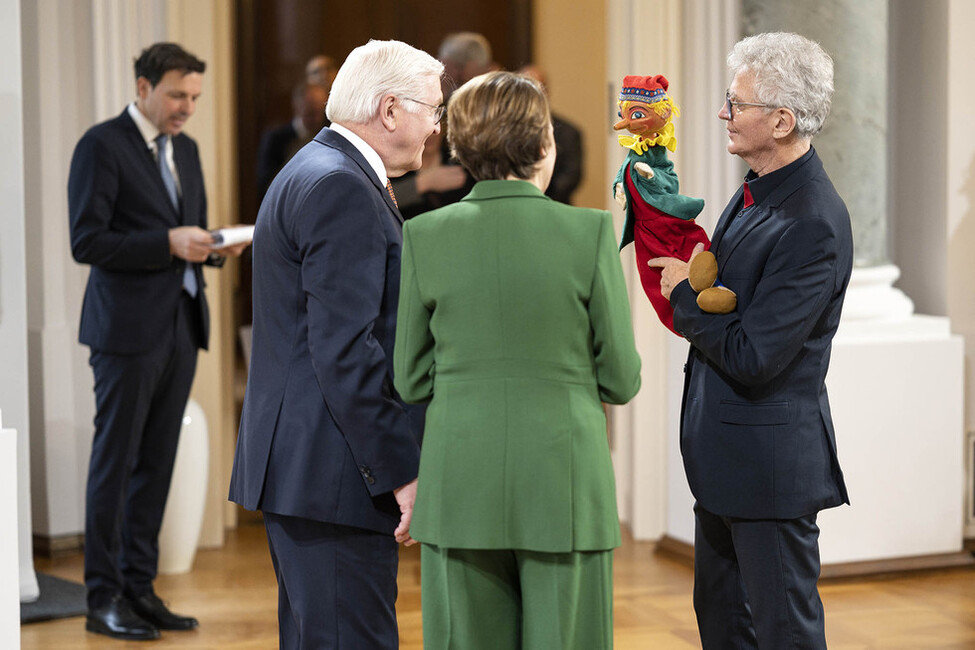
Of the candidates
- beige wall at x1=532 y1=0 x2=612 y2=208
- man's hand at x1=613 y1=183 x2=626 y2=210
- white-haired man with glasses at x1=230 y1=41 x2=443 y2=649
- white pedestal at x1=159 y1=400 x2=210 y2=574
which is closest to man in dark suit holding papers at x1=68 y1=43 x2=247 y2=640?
white pedestal at x1=159 y1=400 x2=210 y2=574

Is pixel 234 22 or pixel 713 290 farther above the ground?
pixel 234 22

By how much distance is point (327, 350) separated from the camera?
7.44ft

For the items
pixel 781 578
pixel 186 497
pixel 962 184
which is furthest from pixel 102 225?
pixel 962 184

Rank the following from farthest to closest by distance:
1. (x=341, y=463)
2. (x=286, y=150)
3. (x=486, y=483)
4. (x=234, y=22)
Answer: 1. (x=234, y=22)
2. (x=286, y=150)
3. (x=341, y=463)
4. (x=486, y=483)

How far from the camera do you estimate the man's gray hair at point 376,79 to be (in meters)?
2.43

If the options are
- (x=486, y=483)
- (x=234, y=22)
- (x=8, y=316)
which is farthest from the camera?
(x=234, y=22)

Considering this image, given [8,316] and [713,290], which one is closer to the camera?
[713,290]

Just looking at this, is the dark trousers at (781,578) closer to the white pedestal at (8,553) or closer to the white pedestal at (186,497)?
the white pedestal at (8,553)

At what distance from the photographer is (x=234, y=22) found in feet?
22.9

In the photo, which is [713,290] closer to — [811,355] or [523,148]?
[811,355]

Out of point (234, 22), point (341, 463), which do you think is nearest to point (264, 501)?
point (341, 463)

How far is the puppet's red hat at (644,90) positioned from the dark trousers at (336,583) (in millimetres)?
1031

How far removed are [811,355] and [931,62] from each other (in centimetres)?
293

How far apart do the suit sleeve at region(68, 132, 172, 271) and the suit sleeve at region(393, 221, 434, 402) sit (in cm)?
204
